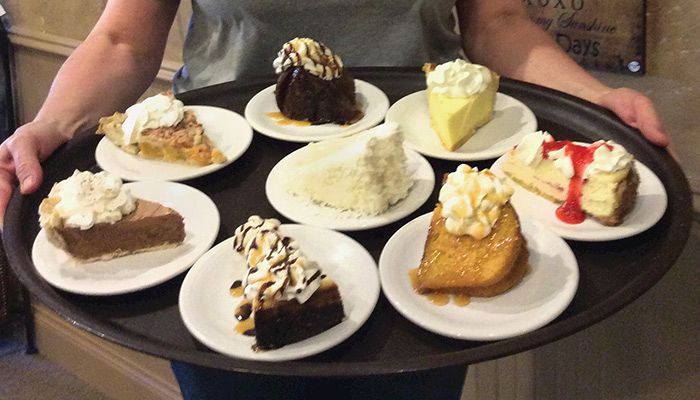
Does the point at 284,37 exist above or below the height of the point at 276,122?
above

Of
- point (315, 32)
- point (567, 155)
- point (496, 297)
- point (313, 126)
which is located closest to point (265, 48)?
point (315, 32)

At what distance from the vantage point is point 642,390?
1787mm

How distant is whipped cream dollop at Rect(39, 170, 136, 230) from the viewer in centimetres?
106

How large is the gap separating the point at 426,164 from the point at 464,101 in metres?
0.15

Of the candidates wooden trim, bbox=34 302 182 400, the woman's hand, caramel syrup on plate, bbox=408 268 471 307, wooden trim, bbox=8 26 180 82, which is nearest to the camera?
caramel syrup on plate, bbox=408 268 471 307

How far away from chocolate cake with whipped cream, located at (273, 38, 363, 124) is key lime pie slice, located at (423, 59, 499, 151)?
0.52 ft

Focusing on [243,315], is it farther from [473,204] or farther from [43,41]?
[43,41]

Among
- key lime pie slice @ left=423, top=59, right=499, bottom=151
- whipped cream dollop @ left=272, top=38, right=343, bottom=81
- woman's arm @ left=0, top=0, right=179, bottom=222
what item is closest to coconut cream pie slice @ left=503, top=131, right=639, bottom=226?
key lime pie slice @ left=423, top=59, right=499, bottom=151

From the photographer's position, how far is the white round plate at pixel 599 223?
103 centimetres

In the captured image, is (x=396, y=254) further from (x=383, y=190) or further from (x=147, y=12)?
(x=147, y=12)

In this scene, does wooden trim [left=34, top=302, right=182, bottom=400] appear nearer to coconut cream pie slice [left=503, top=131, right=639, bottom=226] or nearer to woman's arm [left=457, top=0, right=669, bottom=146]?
woman's arm [left=457, top=0, right=669, bottom=146]

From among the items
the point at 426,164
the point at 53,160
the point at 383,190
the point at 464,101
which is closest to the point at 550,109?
the point at 464,101

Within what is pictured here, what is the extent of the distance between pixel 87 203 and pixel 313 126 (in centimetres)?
46

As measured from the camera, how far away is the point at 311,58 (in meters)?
1.32
